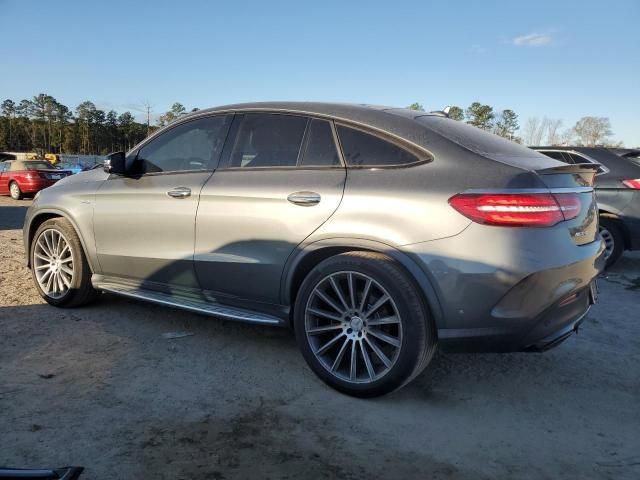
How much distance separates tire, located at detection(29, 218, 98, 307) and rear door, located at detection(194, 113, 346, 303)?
4.56 feet

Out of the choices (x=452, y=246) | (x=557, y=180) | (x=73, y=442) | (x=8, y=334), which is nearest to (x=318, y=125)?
(x=452, y=246)

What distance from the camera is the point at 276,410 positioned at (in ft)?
9.21

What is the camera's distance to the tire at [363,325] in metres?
2.79

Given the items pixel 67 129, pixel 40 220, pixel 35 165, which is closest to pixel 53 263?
pixel 40 220

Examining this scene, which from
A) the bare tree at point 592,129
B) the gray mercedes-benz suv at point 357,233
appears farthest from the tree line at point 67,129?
the gray mercedes-benz suv at point 357,233

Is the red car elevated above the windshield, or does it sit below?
below

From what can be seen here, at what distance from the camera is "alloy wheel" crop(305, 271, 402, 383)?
292 centimetres

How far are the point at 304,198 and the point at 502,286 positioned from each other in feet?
4.12

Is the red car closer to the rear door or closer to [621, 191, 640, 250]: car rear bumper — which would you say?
the rear door

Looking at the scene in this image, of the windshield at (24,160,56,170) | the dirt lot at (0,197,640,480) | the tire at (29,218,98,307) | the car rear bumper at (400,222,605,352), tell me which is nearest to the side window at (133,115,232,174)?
the tire at (29,218,98,307)

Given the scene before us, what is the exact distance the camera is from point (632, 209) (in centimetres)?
→ 657

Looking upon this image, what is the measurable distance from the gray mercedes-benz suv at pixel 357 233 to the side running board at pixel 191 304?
15 millimetres

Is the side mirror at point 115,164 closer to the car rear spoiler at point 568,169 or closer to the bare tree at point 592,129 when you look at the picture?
the car rear spoiler at point 568,169

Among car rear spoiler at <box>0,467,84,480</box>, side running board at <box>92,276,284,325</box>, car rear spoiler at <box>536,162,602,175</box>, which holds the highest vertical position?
car rear spoiler at <box>536,162,602,175</box>
